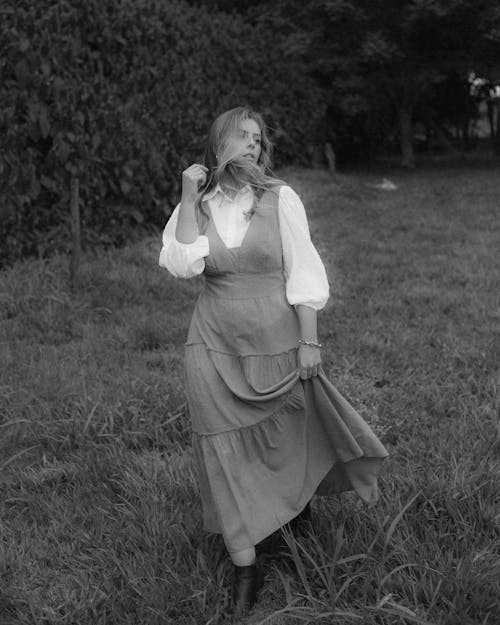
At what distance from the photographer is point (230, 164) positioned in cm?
251

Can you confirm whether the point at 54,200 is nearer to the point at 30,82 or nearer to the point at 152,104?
the point at 30,82

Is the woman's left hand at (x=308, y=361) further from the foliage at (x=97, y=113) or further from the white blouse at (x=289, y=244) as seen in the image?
the foliage at (x=97, y=113)

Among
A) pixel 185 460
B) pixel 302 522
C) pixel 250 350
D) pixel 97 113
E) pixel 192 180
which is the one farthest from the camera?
pixel 97 113

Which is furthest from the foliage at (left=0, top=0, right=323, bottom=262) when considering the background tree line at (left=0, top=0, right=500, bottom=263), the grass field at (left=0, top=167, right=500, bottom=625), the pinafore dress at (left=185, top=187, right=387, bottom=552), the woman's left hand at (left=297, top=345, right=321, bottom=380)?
the woman's left hand at (left=297, top=345, right=321, bottom=380)

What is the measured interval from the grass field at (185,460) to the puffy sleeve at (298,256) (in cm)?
80

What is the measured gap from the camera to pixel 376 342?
16.4 ft

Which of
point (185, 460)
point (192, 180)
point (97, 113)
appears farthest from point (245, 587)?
point (97, 113)

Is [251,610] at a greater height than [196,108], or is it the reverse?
[196,108]

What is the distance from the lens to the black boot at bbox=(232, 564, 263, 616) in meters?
2.46

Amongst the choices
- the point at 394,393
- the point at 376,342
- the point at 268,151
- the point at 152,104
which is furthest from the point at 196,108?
the point at 268,151

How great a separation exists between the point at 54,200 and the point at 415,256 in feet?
12.2

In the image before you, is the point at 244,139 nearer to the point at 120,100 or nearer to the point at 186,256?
the point at 186,256

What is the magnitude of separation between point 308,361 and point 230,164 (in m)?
0.72

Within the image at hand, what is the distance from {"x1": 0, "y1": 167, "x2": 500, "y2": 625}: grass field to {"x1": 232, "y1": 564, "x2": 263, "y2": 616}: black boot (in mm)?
58
